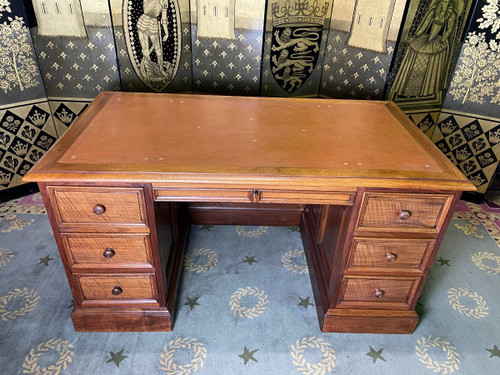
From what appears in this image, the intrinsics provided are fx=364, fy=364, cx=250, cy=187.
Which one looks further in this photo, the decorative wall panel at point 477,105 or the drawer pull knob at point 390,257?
the decorative wall panel at point 477,105

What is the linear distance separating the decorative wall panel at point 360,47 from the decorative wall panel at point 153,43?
0.94 metres

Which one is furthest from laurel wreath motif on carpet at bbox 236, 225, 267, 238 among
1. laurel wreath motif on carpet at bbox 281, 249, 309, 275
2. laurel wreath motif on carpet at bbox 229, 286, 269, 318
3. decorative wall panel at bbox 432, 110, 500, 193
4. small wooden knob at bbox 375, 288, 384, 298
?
decorative wall panel at bbox 432, 110, 500, 193

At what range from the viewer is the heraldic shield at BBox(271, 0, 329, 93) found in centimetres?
226

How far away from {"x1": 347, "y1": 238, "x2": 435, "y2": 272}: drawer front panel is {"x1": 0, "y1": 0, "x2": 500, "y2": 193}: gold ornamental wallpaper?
1267 millimetres

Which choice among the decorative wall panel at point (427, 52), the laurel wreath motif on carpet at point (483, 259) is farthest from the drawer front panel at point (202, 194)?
the laurel wreath motif on carpet at point (483, 259)

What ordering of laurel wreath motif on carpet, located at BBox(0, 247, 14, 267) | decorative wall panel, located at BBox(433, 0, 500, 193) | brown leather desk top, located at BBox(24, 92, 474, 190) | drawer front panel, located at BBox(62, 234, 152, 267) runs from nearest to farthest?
brown leather desk top, located at BBox(24, 92, 474, 190), drawer front panel, located at BBox(62, 234, 152, 267), laurel wreath motif on carpet, located at BBox(0, 247, 14, 267), decorative wall panel, located at BBox(433, 0, 500, 193)

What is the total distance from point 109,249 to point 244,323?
29.3 inches

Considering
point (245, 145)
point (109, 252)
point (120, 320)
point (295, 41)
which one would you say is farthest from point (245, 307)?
point (295, 41)

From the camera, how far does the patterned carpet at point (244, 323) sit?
160 cm

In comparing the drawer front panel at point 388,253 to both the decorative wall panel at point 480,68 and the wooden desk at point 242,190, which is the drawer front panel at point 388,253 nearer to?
the wooden desk at point 242,190

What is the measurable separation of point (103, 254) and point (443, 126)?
2434mm

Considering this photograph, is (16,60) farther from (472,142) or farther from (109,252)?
(472,142)

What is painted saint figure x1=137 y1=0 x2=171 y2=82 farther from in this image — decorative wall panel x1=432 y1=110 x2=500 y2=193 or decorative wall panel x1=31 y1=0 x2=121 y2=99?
decorative wall panel x1=432 y1=110 x2=500 y2=193

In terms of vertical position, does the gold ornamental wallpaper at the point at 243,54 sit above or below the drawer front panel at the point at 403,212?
above
